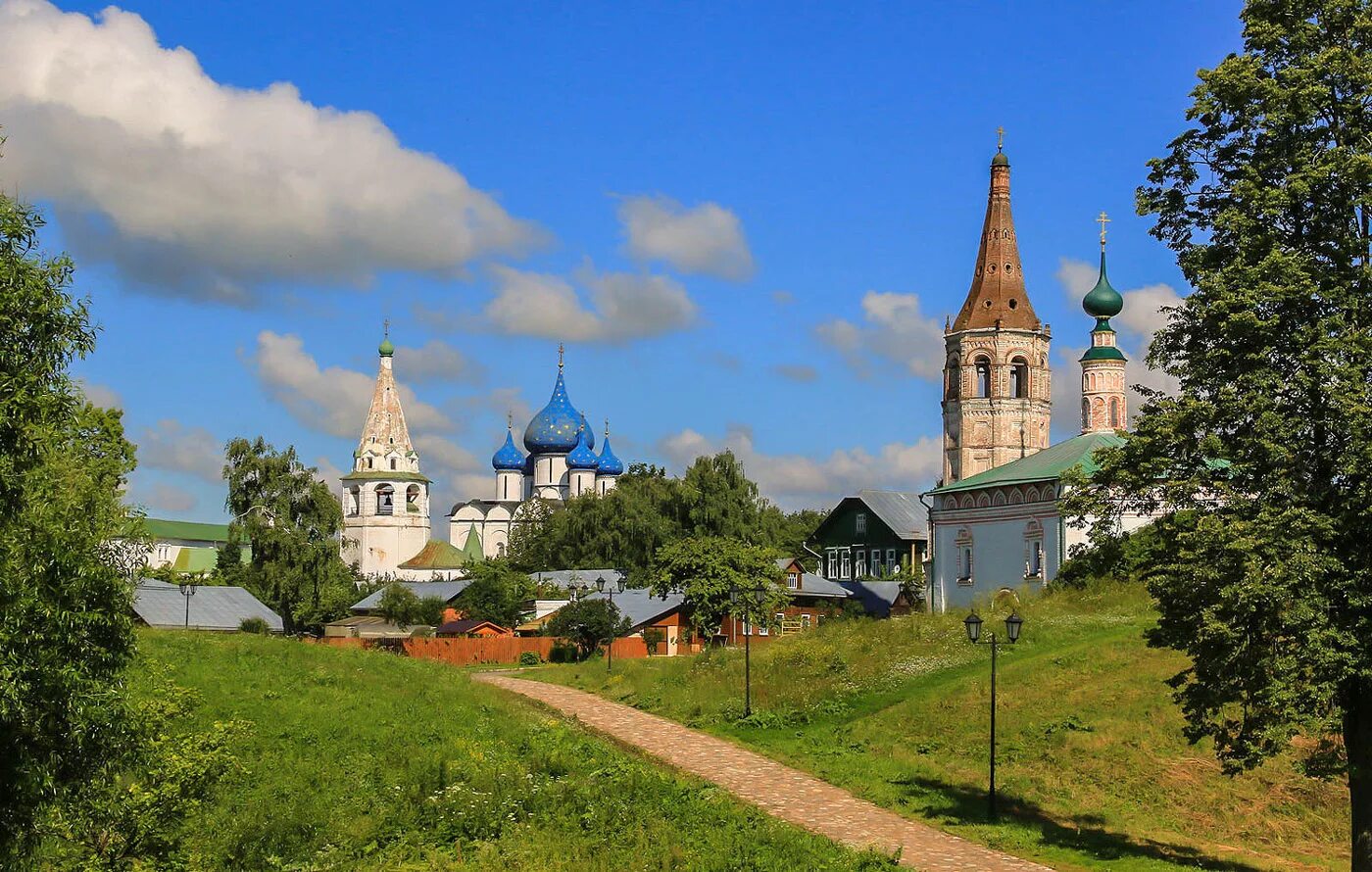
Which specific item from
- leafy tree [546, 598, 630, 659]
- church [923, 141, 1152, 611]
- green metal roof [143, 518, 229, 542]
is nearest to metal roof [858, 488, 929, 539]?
church [923, 141, 1152, 611]

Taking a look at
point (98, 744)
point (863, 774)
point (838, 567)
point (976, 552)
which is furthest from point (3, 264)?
point (838, 567)

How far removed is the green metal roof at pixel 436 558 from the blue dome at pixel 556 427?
12.5m

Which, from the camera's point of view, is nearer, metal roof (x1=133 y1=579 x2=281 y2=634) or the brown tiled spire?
metal roof (x1=133 y1=579 x2=281 y2=634)

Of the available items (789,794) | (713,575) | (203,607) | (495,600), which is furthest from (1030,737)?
(495,600)

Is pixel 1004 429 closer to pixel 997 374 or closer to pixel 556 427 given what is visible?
pixel 997 374

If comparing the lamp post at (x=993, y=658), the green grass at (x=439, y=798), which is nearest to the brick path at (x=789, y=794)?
the green grass at (x=439, y=798)

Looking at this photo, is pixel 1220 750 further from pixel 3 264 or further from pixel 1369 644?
pixel 3 264

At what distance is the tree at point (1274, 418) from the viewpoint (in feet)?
52.6

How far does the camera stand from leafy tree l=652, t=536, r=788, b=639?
48812 millimetres

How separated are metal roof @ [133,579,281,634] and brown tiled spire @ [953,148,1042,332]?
40.8 meters

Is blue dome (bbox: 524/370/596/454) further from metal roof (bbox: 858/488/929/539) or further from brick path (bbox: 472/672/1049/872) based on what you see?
brick path (bbox: 472/672/1049/872)

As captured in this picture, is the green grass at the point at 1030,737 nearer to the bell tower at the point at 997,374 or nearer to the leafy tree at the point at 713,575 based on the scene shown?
the leafy tree at the point at 713,575

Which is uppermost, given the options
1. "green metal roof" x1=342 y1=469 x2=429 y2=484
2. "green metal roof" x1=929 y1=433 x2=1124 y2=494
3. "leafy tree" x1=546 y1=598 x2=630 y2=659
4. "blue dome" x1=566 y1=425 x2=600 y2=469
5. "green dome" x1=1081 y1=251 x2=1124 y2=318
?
"green dome" x1=1081 y1=251 x2=1124 y2=318

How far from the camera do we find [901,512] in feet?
240
